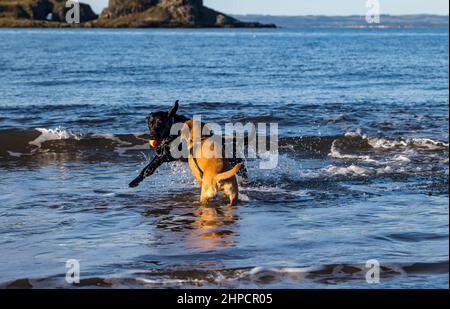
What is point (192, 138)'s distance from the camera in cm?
1077

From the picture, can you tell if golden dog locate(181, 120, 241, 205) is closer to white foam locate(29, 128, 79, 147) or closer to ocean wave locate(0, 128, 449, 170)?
ocean wave locate(0, 128, 449, 170)

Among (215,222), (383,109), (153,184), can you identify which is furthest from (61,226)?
(383,109)

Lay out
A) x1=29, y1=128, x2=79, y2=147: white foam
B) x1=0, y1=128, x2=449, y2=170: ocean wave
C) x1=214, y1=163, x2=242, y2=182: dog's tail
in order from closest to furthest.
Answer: x1=214, y1=163, x2=242, y2=182: dog's tail < x1=0, y1=128, x2=449, y2=170: ocean wave < x1=29, y1=128, x2=79, y2=147: white foam

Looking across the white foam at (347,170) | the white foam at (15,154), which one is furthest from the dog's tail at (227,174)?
the white foam at (15,154)

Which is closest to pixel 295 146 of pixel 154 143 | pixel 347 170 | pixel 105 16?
pixel 347 170

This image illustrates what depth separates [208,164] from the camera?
35.2 ft

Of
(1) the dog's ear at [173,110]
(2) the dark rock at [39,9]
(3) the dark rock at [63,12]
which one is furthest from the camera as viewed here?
(2) the dark rock at [39,9]

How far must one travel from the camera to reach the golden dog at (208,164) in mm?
10695

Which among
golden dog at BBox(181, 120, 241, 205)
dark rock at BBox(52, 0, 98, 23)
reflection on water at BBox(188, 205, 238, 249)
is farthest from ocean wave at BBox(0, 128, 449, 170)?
dark rock at BBox(52, 0, 98, 23)

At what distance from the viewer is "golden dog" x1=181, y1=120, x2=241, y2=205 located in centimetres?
1070

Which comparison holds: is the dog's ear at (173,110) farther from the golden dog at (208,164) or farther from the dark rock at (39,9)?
the dark rock at (39,9)

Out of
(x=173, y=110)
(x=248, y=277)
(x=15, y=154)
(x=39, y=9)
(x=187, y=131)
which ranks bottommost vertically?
(x=15, y=154)

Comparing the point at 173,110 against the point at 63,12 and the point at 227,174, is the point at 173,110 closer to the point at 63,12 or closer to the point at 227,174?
the point at 227,174
